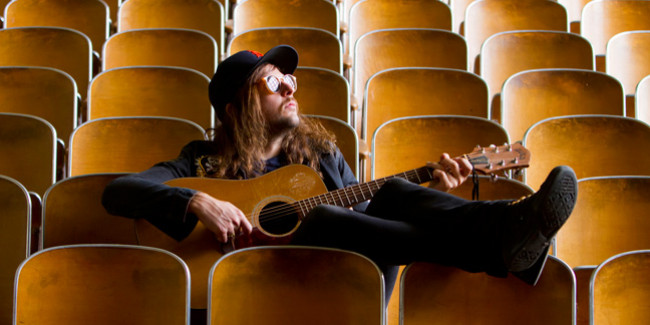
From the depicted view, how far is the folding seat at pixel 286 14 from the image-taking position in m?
2.99

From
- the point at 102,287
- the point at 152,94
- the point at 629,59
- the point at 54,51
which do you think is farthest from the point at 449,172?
the point at 54,51

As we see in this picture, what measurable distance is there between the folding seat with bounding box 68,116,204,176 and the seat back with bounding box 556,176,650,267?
3.16ft

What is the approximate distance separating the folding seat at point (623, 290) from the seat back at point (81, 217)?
1.02 meters

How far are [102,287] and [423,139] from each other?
3.11ft

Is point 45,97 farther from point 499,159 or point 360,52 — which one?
point 499,159

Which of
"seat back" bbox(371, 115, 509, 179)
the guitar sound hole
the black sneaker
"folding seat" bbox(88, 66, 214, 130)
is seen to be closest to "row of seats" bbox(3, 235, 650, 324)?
the black sneaker

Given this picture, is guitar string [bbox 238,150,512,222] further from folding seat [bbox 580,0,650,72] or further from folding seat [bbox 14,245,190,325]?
folding seat [bbox 580,0,650,72]

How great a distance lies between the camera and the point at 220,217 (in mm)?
1595

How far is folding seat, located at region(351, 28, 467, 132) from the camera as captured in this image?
2.72 metres

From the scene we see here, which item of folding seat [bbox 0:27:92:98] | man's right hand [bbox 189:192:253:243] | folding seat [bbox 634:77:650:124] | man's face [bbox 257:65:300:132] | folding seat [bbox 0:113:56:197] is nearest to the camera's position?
man's right hand [bbox 189:192:253:243]

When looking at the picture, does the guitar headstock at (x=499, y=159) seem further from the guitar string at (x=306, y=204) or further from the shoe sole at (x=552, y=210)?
the shoe sole at (x=552, y=210)

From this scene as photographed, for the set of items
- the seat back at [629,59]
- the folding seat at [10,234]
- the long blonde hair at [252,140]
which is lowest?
the folding seat at [10,234]

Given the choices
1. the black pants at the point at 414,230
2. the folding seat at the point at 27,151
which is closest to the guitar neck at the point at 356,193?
the black pants at the point at 414,230

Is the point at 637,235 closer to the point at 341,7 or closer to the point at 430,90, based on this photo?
the point at 430,90
